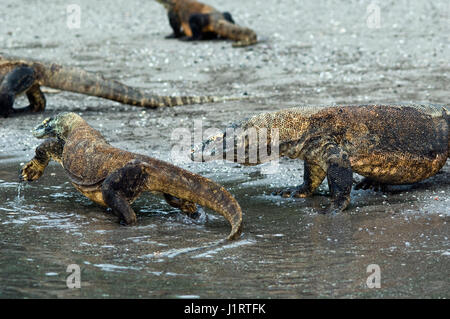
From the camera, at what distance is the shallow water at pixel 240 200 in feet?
15.6

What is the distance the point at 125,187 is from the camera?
19.3 ft

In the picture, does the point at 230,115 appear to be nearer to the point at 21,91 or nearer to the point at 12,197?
the point at 21,91

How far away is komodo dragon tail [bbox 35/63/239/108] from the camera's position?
1021cm

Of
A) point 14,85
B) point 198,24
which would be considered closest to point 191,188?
point 14,85

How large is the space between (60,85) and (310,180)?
190 inches

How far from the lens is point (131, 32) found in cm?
1543

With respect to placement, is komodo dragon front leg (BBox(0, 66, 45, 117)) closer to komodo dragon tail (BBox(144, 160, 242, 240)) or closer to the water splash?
the water splash

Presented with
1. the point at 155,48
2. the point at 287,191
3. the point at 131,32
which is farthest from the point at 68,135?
the point at 131,32

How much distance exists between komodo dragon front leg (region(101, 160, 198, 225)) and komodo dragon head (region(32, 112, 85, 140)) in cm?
117

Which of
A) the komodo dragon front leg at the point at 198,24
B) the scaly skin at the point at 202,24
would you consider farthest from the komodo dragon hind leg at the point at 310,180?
the komodo dragon front leg at the point at 198,24

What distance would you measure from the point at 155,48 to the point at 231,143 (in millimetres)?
7748

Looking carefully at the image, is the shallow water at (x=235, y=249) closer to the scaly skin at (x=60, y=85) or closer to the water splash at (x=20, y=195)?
the water splash at (x=20, y=195)

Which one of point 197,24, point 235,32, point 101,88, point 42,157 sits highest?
point 197,24

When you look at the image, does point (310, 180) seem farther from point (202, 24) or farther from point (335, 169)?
point (202, 24)
